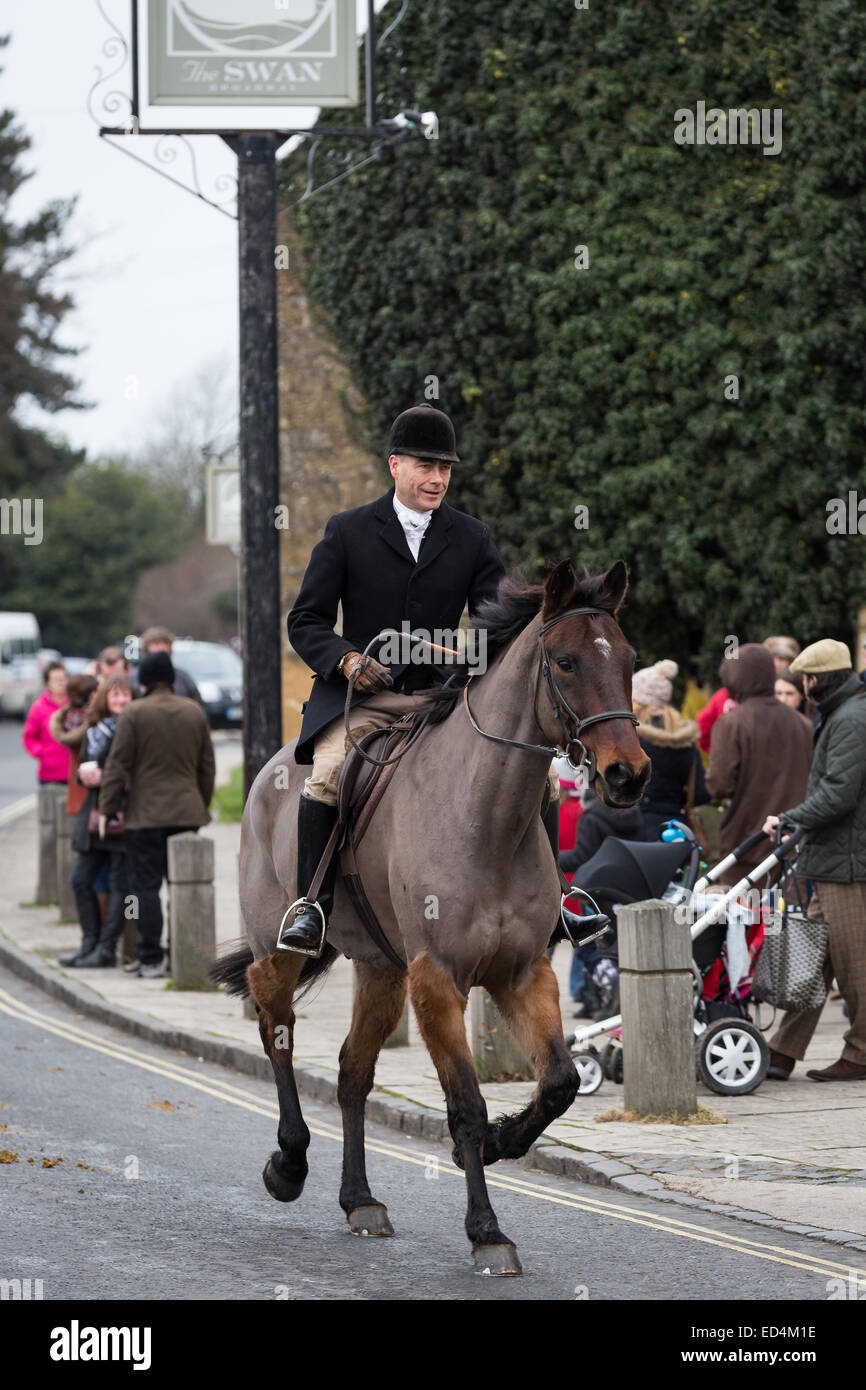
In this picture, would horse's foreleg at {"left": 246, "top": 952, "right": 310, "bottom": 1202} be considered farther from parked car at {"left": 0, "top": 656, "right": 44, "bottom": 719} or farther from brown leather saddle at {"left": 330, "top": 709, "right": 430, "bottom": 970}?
parked car at {"left": 0, "top": 656, "right": 44, "bottom": 719}

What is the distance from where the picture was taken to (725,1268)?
6.60 meters

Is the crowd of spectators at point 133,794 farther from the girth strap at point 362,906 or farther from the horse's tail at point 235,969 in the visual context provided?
the girth strap at point 362,906

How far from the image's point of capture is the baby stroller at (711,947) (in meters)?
10.1

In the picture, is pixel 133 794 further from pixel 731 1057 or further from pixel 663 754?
pixel 731 1057

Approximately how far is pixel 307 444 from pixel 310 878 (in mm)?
20427

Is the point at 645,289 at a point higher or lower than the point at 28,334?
lower


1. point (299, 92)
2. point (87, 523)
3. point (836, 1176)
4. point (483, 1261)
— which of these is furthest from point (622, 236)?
point (87, 523)

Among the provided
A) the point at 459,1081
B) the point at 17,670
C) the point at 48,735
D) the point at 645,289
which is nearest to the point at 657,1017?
the point at 459,1081

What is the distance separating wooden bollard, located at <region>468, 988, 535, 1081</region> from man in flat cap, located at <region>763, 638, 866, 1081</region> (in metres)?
1.34

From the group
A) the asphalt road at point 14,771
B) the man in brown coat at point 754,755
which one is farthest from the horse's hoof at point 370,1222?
the asphalt road at point 14,771

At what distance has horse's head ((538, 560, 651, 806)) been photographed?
6188mm

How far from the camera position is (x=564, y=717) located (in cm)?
650

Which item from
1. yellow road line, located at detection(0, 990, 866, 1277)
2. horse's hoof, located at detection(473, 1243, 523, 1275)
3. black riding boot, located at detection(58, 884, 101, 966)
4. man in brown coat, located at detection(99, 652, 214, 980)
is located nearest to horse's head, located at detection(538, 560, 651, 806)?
horse's hoof, located at detection(473, 1243, 523, 1275)
